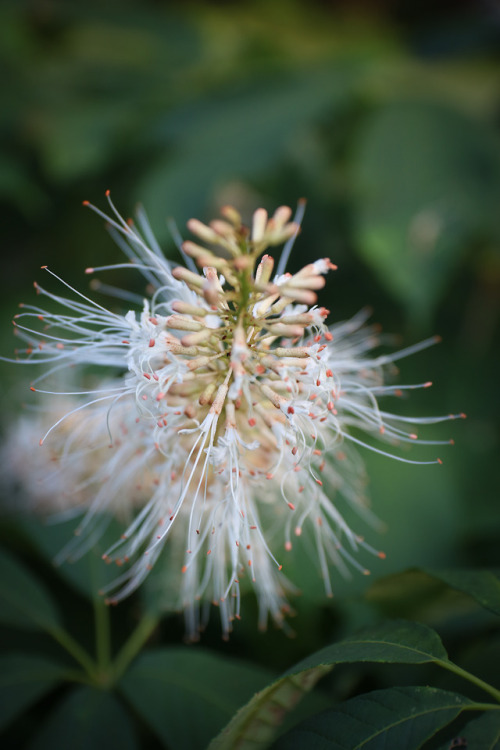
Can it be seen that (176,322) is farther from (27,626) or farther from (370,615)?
(370,615)

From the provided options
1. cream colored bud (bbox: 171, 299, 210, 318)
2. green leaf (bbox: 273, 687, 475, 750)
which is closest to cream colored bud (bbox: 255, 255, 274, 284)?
cream colored bud (bbox: 171, 299, 210, 318)

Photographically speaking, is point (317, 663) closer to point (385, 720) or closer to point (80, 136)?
point (385, 720)

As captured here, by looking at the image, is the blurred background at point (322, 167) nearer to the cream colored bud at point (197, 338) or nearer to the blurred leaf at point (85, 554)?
the blurred leaf at point (85, 554)

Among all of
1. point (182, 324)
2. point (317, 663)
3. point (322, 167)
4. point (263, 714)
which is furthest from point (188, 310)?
point (322, 167)

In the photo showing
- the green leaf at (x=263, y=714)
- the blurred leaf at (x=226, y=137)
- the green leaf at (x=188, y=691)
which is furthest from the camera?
the blurred leaf at (x=226, y=137)

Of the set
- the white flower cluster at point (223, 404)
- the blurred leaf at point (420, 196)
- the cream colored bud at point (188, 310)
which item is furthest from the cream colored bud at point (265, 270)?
the blurred leaf at point (420, 196)

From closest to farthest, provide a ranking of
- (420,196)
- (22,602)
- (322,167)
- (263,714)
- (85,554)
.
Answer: (263,714) → (22,602) → (85,554) → (420,196) → (322,167)
